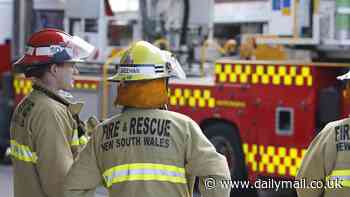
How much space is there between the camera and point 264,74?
8523 mm

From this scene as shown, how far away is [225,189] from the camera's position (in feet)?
11.2

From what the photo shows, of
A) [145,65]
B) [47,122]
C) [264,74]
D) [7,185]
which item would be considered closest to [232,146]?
[264,74]

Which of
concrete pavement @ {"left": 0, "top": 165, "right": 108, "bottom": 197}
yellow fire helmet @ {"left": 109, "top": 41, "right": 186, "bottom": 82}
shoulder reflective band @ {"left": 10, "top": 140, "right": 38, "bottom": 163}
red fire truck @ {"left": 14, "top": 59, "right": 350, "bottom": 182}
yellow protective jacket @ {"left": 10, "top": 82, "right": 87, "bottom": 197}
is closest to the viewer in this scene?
yellow fire helmet @ {"left": 109, "top": 41, "right": 186, "bottom": 82}

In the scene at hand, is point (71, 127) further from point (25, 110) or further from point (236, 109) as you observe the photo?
point (236, 109)

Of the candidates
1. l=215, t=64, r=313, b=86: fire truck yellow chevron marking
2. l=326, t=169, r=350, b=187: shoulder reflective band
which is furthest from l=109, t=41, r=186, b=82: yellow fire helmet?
l=215, t=64, r=313, b=86: fire truck yellow chevron marking

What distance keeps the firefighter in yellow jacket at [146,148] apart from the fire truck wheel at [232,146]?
5398mm

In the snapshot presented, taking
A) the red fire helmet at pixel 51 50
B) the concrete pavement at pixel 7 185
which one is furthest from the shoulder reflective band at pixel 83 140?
the concrete pavement at pixel 7 185

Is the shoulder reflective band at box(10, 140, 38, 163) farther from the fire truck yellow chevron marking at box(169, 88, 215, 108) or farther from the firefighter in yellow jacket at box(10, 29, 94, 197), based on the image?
the fire truck yellow chevron marking at box(169, 88, 215, 108)

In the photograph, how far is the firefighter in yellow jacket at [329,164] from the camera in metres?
3.67

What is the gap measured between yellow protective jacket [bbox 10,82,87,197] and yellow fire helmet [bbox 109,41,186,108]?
54 centimetres

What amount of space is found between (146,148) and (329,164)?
86 cm

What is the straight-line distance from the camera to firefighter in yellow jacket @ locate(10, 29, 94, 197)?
4008mm

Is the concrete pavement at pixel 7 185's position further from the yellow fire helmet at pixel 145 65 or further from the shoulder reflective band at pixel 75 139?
the yellow fire helmet at pixel 145 65

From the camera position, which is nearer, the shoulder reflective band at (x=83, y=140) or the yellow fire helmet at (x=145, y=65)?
the yellow fire helmet at (x=145, y=65)
